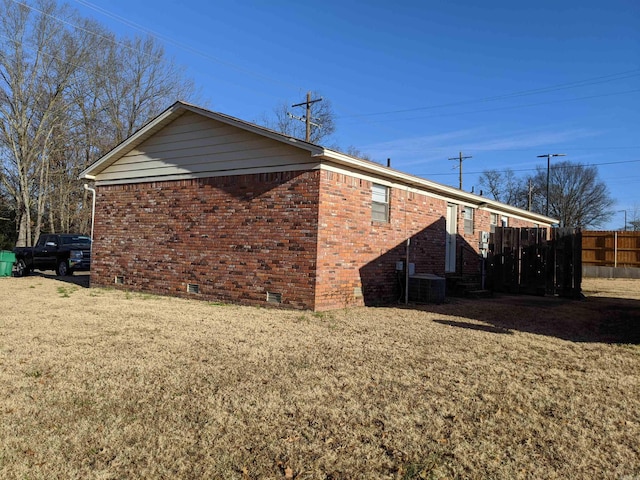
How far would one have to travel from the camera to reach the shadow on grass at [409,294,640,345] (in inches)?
305

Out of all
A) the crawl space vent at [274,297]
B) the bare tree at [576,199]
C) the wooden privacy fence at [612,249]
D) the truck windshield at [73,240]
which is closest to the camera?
the crawl space vent at [274,297]

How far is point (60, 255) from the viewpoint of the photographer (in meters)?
17.7

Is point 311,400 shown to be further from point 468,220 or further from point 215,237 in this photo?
point 468,220

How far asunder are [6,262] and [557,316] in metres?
19.2

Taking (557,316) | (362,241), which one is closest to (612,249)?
(557,316)

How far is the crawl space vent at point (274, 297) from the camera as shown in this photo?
969 centimetres

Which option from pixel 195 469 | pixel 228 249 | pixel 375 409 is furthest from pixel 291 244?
pixel 195 469

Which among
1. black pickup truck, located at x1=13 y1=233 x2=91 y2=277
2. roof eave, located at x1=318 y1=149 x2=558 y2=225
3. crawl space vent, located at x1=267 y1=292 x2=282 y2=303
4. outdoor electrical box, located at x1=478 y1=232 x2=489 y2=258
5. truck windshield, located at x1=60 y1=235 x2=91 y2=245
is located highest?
roof eave, located at x1=318 y1=149 x2=558 y2=225

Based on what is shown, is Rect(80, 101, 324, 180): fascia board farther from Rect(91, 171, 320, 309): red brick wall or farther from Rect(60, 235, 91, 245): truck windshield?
Rect(60, 235, 91, 245): truck windshield

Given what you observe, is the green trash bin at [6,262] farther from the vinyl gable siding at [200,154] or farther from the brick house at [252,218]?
the vinyl gable siding at [200,154]

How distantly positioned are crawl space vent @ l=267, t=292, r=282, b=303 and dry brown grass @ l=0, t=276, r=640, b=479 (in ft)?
5.64

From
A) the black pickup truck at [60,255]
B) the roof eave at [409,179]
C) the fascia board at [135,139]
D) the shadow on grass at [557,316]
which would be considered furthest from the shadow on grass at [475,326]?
the black pickup truck at [60,255]

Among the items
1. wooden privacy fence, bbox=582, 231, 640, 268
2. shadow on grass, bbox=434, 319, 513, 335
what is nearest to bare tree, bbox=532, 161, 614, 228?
Result: wooden privacy fence, bbox=582, 231, 640, 268

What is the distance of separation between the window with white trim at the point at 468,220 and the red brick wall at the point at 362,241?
2.92m
